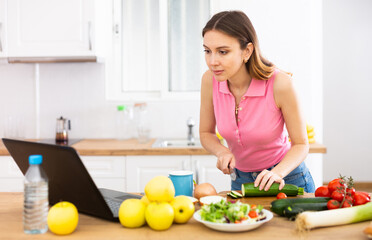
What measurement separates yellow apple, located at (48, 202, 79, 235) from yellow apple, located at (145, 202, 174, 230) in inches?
8.2

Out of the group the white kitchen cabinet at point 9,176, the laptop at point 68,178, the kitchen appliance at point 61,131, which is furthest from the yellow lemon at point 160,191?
the kitchen appliance at point 61,131

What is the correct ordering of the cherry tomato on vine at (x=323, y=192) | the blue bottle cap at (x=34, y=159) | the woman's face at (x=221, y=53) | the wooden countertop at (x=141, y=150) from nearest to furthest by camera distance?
the blue bottle cap at (x=34, y=159), the cherry tomato on vine at (x=323, y=192), the woman's face at (x=221, y=53), the wooden countertop at (x=141, y=150)

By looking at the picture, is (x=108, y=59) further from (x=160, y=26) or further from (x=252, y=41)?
(x=252, y=41)

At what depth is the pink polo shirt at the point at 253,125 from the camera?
6.22ft

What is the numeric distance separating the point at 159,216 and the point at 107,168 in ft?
6.12

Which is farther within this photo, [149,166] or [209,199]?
[149,166]

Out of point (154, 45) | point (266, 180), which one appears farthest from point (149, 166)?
point (266, 180)

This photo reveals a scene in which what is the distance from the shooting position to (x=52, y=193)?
1.42m

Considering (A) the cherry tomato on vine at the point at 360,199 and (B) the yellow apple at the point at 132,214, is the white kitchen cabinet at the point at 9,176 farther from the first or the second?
(A) the cherry tomato on vine at the point at 360,199

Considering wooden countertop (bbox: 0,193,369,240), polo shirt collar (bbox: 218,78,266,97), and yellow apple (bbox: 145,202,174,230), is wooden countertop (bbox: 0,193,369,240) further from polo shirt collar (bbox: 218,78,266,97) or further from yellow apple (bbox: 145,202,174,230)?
polo shirt collar (bbox: 218,78,266,97)

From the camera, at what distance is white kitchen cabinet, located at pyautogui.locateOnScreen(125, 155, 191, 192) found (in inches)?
117

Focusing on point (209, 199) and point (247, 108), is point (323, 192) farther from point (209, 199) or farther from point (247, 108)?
point (247, 108)

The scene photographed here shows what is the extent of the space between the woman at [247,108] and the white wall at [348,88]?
3492mm

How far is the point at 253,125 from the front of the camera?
1.93 m
